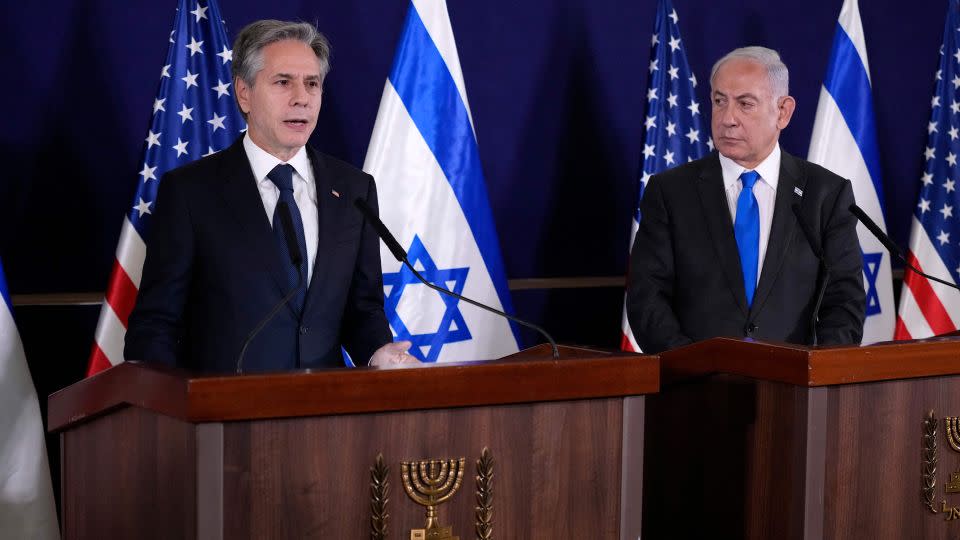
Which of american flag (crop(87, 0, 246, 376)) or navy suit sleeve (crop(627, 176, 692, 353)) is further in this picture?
american flag (crop(87, 0, 246, 376))

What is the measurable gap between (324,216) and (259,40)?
17.1 inches

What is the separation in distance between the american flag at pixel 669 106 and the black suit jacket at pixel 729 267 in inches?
41.5

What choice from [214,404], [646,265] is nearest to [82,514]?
[214,404]

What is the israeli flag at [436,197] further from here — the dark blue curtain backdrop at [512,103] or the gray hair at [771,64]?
the gray hair at [771,64]

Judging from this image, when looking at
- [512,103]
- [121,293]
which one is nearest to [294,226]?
[121,293]

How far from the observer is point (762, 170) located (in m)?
2.90

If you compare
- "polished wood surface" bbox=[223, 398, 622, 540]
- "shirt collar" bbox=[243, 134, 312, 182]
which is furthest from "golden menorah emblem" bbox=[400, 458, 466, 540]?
"shirt collar" bbox=[243, 134, 312, 182]

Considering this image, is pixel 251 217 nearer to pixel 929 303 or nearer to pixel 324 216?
pixel 324 216

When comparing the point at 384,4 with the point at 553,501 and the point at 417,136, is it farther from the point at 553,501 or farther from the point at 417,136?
the point at 553,501

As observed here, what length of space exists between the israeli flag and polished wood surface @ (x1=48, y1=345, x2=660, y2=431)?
63.5 inches

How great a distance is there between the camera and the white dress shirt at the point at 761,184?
113 inches

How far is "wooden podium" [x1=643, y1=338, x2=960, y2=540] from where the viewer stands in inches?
76.5

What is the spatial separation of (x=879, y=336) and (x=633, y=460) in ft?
9.18

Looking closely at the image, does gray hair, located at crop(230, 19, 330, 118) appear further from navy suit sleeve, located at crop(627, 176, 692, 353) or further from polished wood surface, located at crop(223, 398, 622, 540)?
polished wood surface, located at crop(223, 398, 622, 540)
